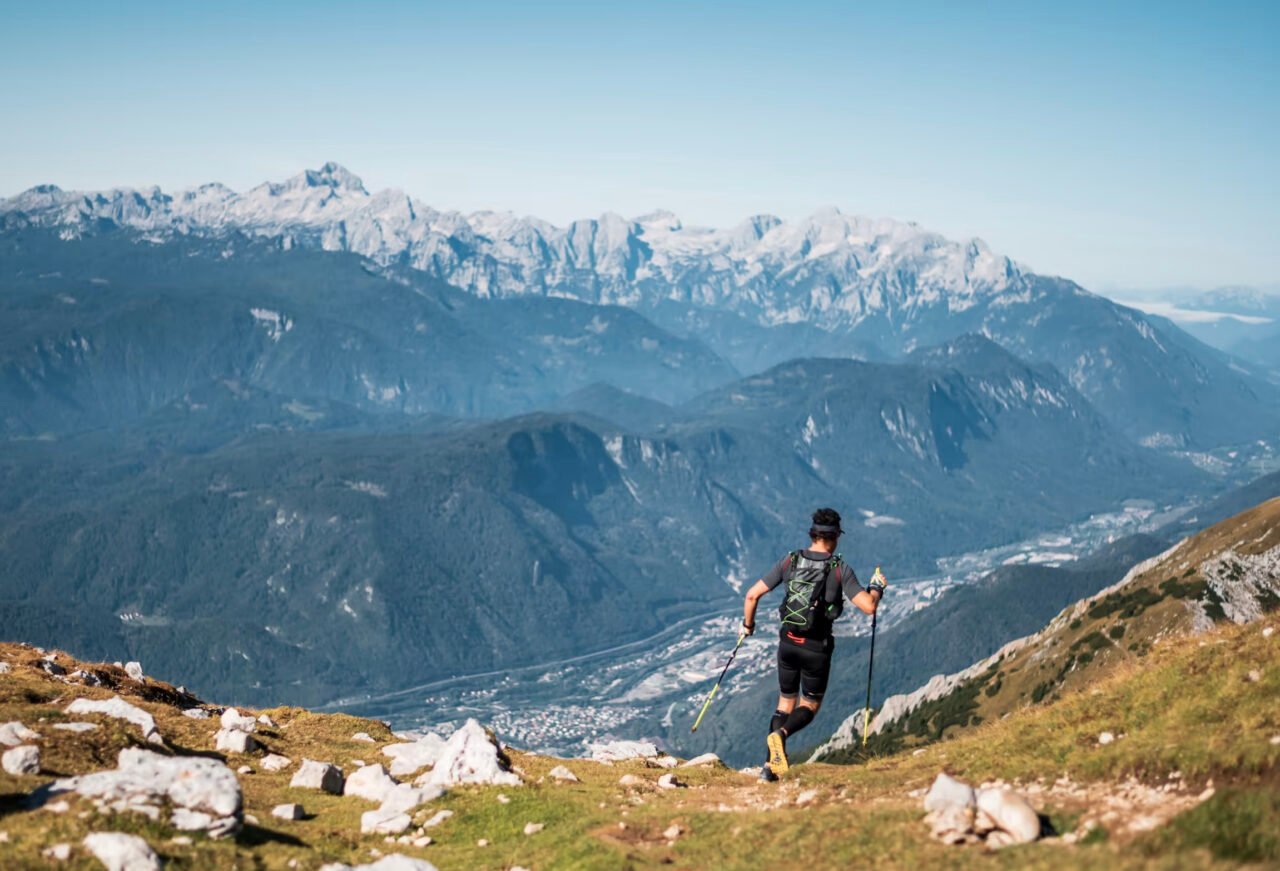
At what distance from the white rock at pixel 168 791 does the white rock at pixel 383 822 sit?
356 centimetres

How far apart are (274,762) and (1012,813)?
21544mm

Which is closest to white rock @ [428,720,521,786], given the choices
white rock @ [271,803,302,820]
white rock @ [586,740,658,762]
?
white rock @ [271,803,302,820]

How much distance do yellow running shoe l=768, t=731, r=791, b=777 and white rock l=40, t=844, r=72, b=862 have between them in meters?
16.8

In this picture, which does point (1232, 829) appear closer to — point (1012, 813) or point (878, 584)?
point (1012, 813)

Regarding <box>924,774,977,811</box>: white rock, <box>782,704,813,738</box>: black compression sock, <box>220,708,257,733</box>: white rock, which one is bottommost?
<box>220,708,257,733</box>: white rock

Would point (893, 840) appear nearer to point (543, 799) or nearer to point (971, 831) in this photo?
point (971, 831)

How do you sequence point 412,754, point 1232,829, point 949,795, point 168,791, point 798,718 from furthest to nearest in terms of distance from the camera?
point 412,754 < point 798,718 < point 168,791 < point 949,795 < point 1232,829

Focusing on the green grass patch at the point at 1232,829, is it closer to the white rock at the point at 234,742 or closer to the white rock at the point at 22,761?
the white rock at the point at 22,761

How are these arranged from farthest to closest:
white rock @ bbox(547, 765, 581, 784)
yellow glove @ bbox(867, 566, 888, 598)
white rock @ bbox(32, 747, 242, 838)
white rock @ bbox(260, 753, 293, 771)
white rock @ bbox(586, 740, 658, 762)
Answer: white rock @ bbox(586, 740, 658, 762), white rock @ bbox(547, 765, 581, 784), white rock @ bbox(260, 753, 293, 771), yellow glove @ bbox(867, 566, 888, 598), white rock @ bbox(32, 747, 242, 838)

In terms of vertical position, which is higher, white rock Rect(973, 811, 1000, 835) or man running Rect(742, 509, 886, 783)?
man running Rect(742, 509, 886, 783)

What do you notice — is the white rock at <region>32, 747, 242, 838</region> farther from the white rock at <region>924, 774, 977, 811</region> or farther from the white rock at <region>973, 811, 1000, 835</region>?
the white rock at <region>973, 811, 1000, 835</region>

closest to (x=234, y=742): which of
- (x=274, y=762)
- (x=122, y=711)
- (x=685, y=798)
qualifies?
(x=274, y=762)

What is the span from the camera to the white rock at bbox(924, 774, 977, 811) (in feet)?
64.3

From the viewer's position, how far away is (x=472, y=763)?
1174 inches
